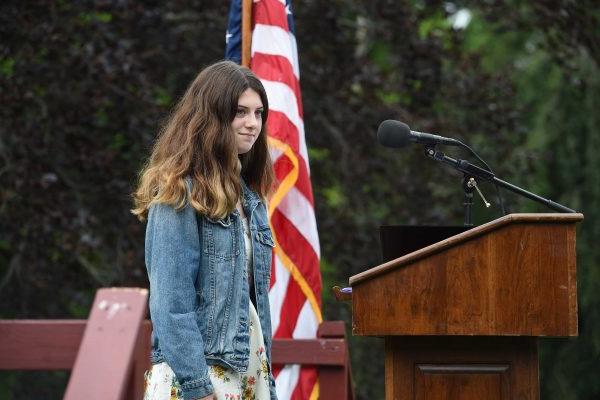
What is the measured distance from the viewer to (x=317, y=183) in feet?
35.0

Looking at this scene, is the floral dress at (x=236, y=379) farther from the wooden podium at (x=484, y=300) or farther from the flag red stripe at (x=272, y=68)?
the flag red stripe at (x=272, y=68)

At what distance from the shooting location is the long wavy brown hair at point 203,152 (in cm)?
359

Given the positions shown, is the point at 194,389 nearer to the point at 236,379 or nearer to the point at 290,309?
the point at 236,379

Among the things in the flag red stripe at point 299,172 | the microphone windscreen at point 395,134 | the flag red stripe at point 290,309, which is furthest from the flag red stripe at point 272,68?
the microphone windscreen at point 395,134

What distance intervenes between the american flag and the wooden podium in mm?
1801

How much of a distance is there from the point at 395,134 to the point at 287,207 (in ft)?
5.47

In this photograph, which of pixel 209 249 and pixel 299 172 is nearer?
pixel 209 249

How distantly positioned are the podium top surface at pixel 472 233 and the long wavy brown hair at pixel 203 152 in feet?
1.75

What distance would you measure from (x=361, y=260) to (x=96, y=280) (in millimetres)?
2369

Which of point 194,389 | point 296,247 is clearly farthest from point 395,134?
point 296,247

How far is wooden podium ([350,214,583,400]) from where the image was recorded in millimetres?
3787

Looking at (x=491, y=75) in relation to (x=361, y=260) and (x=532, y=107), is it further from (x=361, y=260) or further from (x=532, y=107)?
(x=361, y=260)

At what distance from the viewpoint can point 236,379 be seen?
3617 mm

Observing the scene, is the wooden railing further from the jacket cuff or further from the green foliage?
the green foliage
